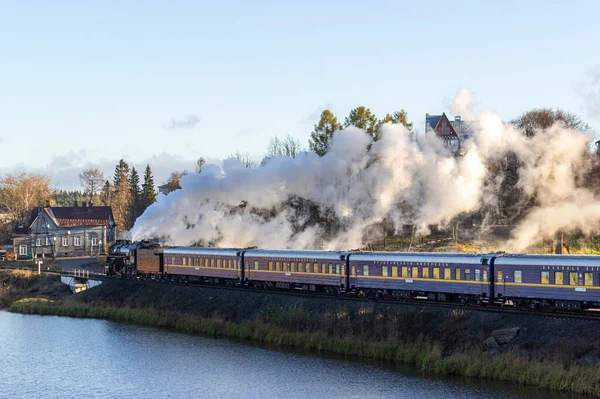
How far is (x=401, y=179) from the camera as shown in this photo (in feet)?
210

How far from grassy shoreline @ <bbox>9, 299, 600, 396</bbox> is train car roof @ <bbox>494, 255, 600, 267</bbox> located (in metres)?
5.72

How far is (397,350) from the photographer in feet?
133

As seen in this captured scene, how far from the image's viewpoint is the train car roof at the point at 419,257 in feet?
141

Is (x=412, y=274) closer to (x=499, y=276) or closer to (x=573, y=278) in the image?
(x=499, y=276)

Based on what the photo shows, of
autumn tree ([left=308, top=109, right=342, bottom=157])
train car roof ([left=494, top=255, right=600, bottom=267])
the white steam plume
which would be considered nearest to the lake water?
train car roof ([left=494, top=255, right=600, bottom=267])

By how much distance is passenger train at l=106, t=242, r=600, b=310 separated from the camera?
126ft

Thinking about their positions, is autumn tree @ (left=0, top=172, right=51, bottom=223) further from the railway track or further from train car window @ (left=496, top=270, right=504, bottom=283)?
train car window @ (left=496, top=270, right=504, bottom=283)

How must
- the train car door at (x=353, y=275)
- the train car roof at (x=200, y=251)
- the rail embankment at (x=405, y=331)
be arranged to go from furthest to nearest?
the train car roof at (x=200, y=251) < the train car door at (x=353, y=275) < the rail embankment at (x=405, y=331)

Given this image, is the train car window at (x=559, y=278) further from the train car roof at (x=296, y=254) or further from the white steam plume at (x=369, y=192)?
the white steam plume at (x=369, y=192)

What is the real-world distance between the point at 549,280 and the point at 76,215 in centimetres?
9727

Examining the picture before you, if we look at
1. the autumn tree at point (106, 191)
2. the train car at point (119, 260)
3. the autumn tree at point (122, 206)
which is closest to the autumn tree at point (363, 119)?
the train car at point (119, 260)

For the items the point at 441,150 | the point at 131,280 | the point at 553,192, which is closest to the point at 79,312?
the point at 131,280

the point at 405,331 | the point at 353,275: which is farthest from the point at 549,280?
the point at 353,275

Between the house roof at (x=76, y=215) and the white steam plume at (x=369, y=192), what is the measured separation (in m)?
49.7
